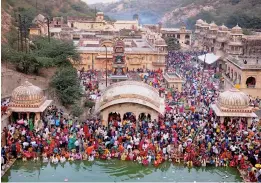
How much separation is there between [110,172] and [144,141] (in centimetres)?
221

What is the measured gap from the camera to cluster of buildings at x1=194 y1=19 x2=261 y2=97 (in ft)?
97.3

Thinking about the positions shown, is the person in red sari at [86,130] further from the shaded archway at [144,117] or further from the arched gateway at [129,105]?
the shaded archway at [144,117]

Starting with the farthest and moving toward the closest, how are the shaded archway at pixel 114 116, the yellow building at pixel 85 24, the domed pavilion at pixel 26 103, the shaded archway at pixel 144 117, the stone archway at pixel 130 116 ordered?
the yellow building at pixel 85 24
the stone archway at pixel 130 116
the shaded archway at pixel 114 116
the shaded archway at pixel 144 117
the domed pavilion at pixel 26 103

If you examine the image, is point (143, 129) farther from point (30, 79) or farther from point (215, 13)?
point (215, 13)

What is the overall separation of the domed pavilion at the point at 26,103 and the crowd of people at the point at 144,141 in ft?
2.02

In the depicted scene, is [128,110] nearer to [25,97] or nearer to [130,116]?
[130,116]

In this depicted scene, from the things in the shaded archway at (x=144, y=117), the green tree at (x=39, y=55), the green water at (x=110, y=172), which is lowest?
the green water at (x=110, y=172)

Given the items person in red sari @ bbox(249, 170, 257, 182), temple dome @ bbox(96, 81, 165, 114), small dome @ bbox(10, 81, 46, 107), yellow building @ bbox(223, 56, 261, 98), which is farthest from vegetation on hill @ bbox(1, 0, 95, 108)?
yellow building @ bbox(223, 56, 261, 98)

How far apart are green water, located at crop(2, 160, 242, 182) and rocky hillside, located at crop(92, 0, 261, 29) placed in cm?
5439

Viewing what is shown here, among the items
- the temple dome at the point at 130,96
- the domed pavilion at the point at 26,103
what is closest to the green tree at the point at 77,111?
the temple dome at the point at 130,96

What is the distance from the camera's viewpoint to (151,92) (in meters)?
21.9

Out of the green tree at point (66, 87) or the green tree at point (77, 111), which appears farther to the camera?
the green tree at point (66, 87)

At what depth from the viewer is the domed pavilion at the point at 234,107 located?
19.7m

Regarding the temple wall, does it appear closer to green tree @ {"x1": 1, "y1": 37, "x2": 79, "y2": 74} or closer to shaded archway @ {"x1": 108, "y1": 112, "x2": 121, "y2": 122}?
shaded archway @ {"x1": 108, "y1": 112, "x2": 121, "y2": 122}
